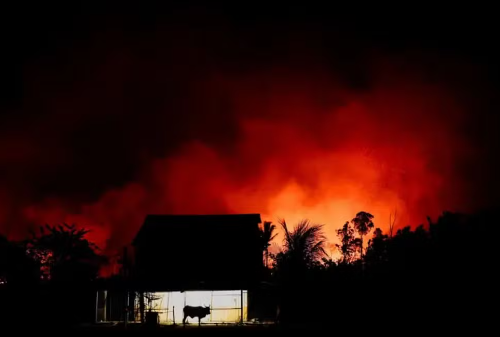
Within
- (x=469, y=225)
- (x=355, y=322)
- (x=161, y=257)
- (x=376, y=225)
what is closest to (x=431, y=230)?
(x=469, y=225)

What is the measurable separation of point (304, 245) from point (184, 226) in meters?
9.26

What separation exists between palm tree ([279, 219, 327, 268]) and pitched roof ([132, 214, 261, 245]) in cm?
524

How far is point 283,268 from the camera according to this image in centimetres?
3153

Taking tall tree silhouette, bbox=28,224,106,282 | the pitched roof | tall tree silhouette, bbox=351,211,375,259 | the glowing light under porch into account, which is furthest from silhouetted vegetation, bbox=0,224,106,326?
tall tree silhouette, bbox=351,211,375,259

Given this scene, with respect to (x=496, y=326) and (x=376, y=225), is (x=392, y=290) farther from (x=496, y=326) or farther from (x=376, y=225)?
(x=376, y=225)

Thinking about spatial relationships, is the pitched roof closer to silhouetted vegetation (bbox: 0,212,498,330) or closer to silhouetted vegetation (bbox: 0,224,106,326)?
silhouetted vegetation (bbox: 0,212,498,330)

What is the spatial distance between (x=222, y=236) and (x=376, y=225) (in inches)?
1290

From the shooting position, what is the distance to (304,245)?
32.9 m

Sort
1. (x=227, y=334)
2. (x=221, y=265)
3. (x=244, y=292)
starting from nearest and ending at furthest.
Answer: (x=227, y=334) → (x=244, y=292) → (x=221, y=265)

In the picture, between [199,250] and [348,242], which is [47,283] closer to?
[199,250]

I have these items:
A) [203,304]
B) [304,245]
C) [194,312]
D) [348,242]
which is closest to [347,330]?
[194,312]

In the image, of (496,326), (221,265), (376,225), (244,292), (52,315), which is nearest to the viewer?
(496,326)

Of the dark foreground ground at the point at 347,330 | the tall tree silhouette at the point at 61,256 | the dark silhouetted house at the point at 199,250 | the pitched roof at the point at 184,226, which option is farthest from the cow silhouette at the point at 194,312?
the pitched roof at the point at 184,226

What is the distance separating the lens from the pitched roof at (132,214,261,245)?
37.8 meters
